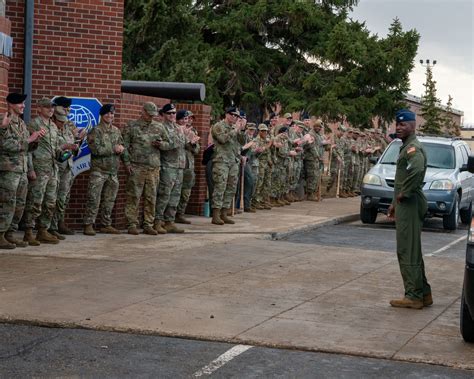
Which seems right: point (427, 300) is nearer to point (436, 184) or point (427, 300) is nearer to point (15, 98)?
point (15, 98)

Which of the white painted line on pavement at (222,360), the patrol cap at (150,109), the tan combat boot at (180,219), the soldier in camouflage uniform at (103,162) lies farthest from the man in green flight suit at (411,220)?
the tan combat boot at (180,219)

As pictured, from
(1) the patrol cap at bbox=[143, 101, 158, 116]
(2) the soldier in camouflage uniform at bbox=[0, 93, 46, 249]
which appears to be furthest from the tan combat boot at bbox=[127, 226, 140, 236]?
(2) the soldier in camouflage uniform at bbox=[0, 93, 46, 249]

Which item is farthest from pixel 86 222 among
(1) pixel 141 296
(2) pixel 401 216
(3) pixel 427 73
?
(3) pixel 427 73

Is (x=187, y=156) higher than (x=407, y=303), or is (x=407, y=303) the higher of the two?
(x=187, y=156)

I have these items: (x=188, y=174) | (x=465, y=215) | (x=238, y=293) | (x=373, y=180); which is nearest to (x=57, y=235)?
(x=188, y=174)

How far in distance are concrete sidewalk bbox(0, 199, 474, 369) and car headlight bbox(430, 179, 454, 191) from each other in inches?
204

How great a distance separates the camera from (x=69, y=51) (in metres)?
15.0

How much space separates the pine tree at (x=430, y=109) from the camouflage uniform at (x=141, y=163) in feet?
113

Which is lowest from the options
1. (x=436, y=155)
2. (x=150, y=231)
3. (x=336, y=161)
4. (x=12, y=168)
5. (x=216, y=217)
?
(x=150, y=231)

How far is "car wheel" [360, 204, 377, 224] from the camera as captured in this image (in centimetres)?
2033

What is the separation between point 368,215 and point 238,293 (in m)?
10.5

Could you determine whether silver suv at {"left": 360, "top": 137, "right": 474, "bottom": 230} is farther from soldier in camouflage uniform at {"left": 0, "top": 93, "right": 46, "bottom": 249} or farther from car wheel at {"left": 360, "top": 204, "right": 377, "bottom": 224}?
soldier in camouflage uniform at {"left": 0, "top": 93, "right": 46, "bottom": 249}

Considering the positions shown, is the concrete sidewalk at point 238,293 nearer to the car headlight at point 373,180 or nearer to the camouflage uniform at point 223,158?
the camouflage uniform at point 223,158

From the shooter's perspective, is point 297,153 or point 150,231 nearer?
point 150,231
